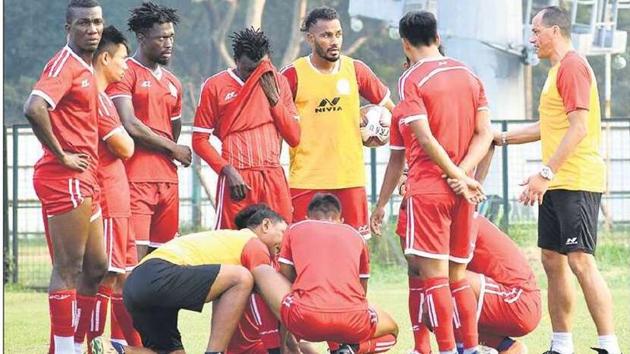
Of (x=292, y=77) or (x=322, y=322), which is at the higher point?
(x=292, y=77)

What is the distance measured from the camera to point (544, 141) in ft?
29.6

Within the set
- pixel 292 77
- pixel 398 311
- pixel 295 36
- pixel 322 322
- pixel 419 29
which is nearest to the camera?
pixel 322 322

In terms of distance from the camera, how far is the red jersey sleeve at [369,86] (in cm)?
954

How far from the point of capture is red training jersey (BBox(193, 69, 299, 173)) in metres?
9.20

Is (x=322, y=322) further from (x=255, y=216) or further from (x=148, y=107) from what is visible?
(x=148, y=107)

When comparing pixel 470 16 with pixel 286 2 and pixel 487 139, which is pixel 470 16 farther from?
pixel 487 139

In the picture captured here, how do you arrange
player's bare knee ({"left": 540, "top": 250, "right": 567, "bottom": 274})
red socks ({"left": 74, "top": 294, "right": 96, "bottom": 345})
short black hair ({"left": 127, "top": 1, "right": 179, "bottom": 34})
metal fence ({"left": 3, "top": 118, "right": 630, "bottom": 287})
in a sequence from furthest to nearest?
metal fence ({"left": 3, "top": 118, "right": 630, "bottom": 287})
short black hair ({"left": 127, "top": 1, "right": 179, "bottom": 34})
player's bare knee ({"left": 540, "top": 250, "right": 567, "bottom": 274})
red socks ({"left": 74, "top": 294, "right": 96, "bottom": 345})

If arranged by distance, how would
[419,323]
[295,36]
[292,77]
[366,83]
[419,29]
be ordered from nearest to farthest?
1. [419,29]
2. [419,323]
3. [292,77]
4. [366,83]
5. [295,36]

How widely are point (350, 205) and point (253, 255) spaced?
54.4 inches

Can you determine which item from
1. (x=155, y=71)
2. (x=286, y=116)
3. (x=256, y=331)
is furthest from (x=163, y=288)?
(x=155, y=71)

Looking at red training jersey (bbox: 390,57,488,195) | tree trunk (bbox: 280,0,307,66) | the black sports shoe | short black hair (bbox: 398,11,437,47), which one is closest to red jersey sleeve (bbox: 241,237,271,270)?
the black sports shoe

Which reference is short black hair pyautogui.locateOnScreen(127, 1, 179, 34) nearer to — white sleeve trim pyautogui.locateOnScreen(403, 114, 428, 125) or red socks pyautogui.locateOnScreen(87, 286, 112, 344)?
red socks pyautogui.locateOnScreen(87, 286, 112, 344)

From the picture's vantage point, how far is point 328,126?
9375 mm

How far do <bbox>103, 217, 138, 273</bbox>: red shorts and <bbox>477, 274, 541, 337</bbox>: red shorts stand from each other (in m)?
2.13
